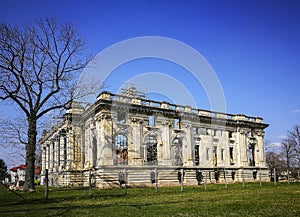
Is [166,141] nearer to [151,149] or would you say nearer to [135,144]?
[151,149]

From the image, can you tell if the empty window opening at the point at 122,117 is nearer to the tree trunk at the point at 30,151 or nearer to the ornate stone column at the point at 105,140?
→ the ornate stone column at the point at 105,140

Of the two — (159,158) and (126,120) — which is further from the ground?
(126,120)

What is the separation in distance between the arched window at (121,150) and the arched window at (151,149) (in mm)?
2766

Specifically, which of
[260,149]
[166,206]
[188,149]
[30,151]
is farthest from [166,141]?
[166,206]

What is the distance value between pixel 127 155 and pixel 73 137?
24.6ft

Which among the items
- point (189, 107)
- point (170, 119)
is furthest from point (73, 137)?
point (189, 107)

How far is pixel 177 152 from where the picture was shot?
Answer: 139 ft

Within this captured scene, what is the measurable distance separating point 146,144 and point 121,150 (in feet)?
11.7

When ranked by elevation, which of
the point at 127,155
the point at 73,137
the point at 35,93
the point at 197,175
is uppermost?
the point at 35,93

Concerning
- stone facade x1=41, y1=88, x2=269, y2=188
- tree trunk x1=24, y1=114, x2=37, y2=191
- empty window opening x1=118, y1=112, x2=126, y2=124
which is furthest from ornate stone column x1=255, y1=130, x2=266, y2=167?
tree trunk x1=24, y1=114, x2=37, y2=191

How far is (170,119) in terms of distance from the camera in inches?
1652

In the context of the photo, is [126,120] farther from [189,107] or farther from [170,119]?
[189,107]

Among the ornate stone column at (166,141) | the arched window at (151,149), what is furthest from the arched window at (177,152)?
the arched window at (151,149)

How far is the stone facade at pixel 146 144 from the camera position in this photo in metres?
36.7
